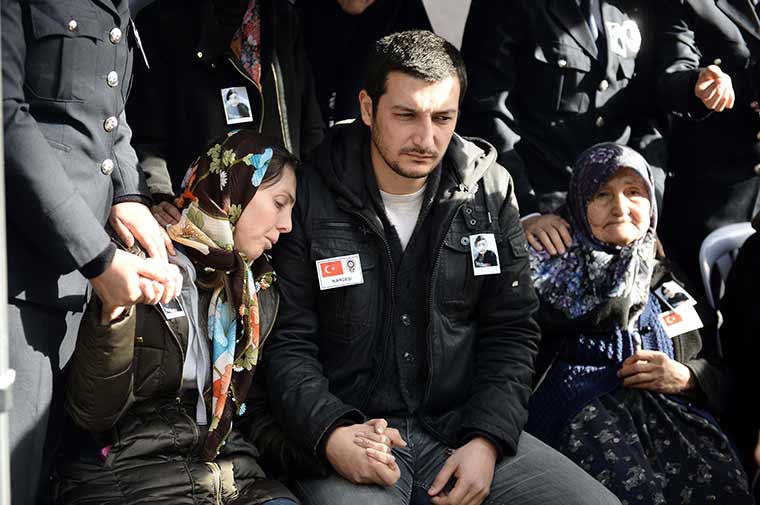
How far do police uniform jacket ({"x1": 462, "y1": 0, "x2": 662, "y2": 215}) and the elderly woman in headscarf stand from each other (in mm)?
377

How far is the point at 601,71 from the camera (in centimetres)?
401

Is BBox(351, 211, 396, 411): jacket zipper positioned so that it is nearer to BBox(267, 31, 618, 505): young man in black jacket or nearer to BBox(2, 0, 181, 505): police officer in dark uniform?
BBox(267, 31, 618, 505): young man in black jacket

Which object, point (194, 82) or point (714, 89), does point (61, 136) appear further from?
point (714, 89)

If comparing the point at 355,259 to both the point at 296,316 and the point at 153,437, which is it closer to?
the point at 296,316

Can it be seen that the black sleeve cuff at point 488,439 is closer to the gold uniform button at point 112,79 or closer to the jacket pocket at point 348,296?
the jacket pocket at point 348,296

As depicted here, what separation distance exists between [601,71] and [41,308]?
7.66 ft

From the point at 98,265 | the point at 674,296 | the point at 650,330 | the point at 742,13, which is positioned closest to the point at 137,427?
the point at 98,265

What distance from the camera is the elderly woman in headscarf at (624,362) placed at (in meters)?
3.21

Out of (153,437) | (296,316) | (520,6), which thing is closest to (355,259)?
(296,316)

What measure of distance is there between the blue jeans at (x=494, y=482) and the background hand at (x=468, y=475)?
0.05m

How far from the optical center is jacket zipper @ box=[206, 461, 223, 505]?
8.93ft

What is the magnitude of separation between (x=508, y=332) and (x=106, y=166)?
1.29 m

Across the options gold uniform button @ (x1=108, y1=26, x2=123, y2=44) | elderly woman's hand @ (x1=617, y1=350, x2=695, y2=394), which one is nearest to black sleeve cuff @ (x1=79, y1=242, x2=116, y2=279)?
gold uniform button @ (x1=108, y1=26, x2=123, y2=44)

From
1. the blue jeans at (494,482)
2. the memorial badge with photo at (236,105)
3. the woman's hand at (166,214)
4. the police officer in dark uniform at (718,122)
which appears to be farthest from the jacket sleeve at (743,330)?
the woman's hand at (166,214)
